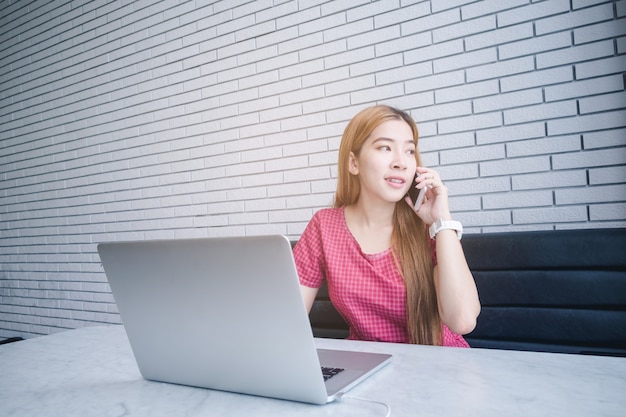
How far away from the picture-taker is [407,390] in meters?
0.71

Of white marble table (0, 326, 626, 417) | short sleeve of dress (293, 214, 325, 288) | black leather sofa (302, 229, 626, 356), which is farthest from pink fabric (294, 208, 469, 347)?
white marble table (0, 326, 626, 417)

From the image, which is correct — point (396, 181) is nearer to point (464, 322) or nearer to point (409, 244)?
point (409, 244)

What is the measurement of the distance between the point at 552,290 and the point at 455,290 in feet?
1.87

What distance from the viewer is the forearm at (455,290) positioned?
122cm

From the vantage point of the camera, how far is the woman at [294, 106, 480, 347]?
1285mm

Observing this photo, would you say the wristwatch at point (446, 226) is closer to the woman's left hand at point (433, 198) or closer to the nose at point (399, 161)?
the woman's left hand at point (433, 198)

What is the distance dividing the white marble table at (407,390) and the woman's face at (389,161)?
61 centimetres

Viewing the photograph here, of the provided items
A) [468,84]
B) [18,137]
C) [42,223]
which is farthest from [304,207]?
[18,137]

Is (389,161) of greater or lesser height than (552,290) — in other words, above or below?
above

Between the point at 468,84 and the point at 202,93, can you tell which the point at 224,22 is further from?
the point at 468,84

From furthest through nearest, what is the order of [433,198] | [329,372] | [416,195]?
[416,195], [433,198], [329,372]

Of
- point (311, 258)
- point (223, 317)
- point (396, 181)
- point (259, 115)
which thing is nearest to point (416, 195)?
point (396, 181)

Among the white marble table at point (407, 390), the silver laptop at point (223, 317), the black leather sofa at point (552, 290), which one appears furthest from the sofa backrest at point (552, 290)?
the silver laptop at point (223, 317)

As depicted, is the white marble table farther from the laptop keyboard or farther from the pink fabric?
the pink fabric
